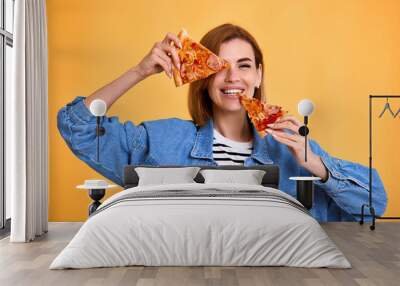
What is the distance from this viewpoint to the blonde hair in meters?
6.50

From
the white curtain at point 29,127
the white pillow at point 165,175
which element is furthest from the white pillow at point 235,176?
the white curtain at point 29,127

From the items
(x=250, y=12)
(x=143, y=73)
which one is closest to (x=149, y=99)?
(x=143, y=73)

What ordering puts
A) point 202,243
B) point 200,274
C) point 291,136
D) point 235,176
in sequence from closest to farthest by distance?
1. point 200,274
2. point 202,243
3. point 235,176
4. point 291,136

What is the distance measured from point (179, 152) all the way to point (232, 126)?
2.11 feet

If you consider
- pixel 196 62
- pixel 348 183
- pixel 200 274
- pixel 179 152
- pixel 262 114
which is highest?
pixel 196 62

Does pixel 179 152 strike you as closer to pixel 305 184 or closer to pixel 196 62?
pixel 196 62

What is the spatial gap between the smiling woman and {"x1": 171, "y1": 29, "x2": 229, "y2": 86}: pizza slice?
0.07m

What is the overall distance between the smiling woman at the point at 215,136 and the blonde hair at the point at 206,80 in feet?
0.04

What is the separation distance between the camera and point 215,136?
256 inches

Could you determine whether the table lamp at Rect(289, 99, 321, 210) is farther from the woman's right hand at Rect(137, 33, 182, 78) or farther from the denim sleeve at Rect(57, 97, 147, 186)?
the denim sleeve at Rect(57, 97, 147, 186)

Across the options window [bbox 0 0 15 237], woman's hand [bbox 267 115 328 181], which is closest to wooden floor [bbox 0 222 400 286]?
window [bbox 0 0 15 237]

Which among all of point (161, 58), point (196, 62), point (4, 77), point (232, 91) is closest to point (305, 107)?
point (232, 91)

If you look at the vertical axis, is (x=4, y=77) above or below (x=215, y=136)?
above

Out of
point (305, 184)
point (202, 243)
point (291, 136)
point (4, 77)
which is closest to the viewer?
point (202, 243)
